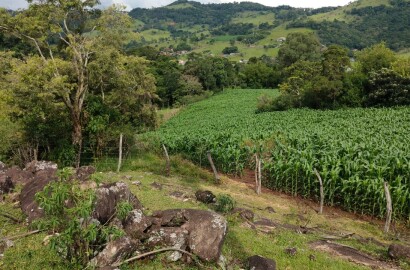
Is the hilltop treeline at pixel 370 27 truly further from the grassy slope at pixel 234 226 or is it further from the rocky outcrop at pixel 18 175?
the rocky outcrop at pixel 18 175

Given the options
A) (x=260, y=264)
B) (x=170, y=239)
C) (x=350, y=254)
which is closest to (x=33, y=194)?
(x=170, y=239)

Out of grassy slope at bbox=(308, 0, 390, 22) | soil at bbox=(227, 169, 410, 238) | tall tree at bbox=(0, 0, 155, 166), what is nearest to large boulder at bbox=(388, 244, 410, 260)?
soil at bbox=(227, 169, 410, 238)

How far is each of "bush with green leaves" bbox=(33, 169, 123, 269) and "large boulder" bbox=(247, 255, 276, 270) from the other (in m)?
2.74

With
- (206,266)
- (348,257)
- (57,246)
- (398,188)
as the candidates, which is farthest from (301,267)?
(398,188)

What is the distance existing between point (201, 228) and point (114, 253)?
1828mm

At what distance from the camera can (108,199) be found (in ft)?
26.0

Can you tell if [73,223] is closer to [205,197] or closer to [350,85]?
[205,197]

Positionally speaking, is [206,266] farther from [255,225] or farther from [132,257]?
[255,225]

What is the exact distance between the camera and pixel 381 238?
1041 cm

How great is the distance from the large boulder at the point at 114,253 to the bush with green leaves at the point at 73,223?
13cm

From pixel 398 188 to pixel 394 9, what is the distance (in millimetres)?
183736

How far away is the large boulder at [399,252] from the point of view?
316 inches

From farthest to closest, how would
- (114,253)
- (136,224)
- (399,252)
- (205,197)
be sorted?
(205,197) → (399,252) → (136,224) → (114,253)

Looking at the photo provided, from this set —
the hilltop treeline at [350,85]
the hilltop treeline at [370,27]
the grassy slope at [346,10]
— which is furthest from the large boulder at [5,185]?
the grassy slope at [346,10]
